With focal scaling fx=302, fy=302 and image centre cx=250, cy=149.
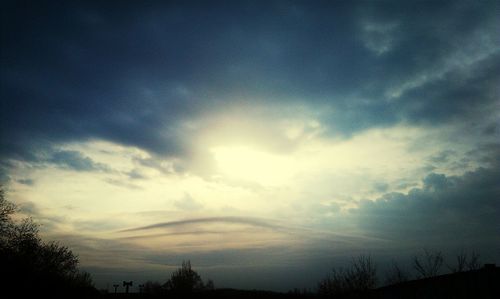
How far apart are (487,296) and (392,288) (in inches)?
400

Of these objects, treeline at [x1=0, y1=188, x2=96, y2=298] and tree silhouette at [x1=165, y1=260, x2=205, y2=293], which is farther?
tree silhouette at [x1=165, y1=260, x2=205, y2=293]

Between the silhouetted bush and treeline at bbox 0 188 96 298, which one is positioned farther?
the silhouetted bush

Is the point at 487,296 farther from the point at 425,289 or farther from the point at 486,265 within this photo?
the point at 425,289

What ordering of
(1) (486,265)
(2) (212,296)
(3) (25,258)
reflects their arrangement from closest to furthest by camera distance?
(1) (486,265) → (3) (25,258) → (2) (212,296)

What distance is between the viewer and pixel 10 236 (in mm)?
43562

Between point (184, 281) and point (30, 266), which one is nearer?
point (30, 266)

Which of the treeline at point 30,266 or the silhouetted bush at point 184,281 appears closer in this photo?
the treeline at point 30,266

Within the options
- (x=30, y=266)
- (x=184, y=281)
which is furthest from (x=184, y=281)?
(x=30, y=266)

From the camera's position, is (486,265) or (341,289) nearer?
(486,265)

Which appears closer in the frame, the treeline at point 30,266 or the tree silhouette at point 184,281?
the treeline at point 30,266

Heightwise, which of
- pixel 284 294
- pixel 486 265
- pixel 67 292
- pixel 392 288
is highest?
pixel 486 265

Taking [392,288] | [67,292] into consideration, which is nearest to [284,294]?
[67,292]

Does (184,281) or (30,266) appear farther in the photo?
(184,281)

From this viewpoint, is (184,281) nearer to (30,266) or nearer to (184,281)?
(184,281)
